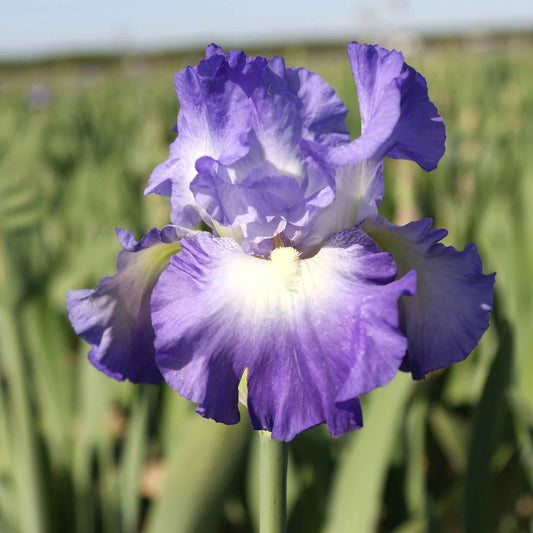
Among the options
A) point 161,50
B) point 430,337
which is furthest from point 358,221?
point 161,50

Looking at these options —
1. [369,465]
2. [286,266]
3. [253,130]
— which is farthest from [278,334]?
[369,465]

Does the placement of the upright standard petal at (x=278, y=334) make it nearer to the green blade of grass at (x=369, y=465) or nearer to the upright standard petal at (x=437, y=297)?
the upright standard petal at (x=437, y=297)

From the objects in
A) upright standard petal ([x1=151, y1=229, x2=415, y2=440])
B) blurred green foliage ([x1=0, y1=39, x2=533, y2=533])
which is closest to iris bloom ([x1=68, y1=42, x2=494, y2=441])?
upright standard petal ([x1=151, y1=229, x2=415, y2=440])

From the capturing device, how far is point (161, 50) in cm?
2744

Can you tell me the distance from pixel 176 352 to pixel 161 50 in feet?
96.3

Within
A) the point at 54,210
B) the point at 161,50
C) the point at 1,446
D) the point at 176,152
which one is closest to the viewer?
the point at 176,152

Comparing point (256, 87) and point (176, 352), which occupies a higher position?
point (256, 87)

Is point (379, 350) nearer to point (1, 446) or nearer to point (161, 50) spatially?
point (1, 446)

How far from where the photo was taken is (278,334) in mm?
333

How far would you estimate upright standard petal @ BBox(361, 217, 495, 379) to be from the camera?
0.37m

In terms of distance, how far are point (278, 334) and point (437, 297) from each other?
0.37 ft

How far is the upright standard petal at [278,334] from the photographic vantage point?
0.33 metres

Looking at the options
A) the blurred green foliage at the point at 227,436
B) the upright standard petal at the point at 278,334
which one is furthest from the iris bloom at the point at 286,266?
the blurred green foliage at the point at 227,436

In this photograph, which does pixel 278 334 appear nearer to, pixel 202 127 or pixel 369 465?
pixel 202 127
